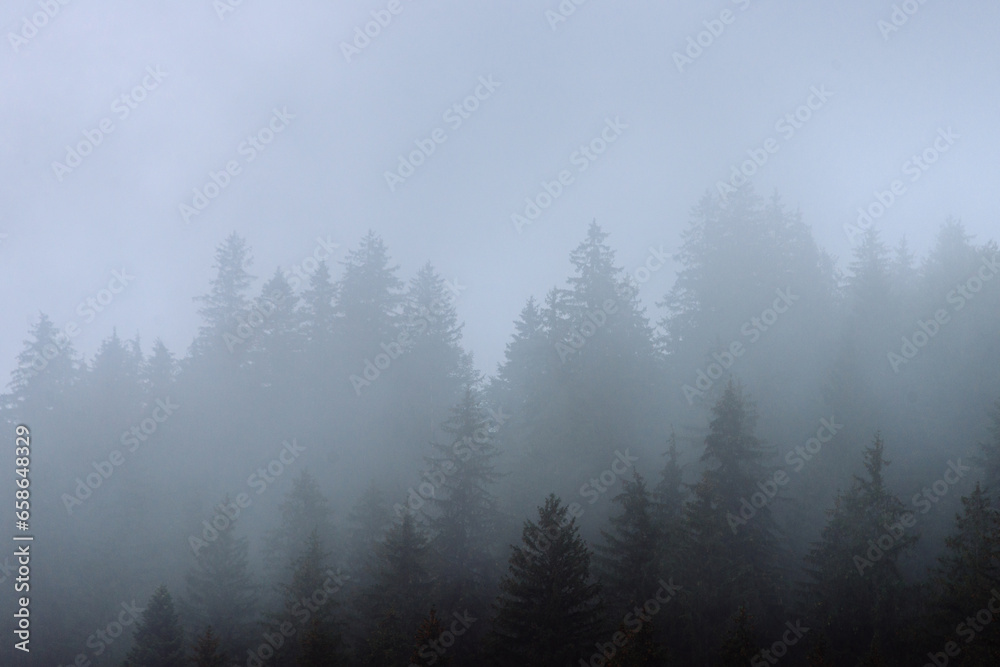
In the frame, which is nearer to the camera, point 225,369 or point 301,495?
point 301,495

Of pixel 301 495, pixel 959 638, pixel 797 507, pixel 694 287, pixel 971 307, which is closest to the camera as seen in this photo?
pixel 959 638

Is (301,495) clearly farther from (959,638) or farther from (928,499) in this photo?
(928,499)

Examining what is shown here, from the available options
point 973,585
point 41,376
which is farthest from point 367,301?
point 973,585

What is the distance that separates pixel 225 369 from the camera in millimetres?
45438

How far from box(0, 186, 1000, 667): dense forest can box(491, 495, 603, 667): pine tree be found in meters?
0.10

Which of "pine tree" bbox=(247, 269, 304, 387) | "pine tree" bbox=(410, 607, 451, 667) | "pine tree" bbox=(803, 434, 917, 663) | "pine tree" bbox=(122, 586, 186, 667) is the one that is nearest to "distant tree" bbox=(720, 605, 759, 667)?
"pine tree" bbox=(803, 434, 917, 663)

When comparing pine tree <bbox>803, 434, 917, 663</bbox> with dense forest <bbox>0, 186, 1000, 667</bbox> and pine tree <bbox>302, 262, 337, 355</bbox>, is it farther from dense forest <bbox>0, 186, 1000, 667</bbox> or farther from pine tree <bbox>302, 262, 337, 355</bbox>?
pine tree <bbox>302, 262, 337, 355</bbox>

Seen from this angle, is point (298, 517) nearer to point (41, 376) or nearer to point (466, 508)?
point (466, 508)

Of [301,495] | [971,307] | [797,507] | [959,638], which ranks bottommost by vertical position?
[959,638]

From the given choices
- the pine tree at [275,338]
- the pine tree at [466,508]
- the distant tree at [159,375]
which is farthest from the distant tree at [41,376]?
the pine tree at [466,508]

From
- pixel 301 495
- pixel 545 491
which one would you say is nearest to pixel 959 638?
pixel 545 491

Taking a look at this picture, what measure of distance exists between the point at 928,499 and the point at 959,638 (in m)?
12.6

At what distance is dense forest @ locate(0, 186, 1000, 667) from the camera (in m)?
20.5

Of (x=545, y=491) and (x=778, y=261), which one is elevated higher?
(x=778, y=261)
